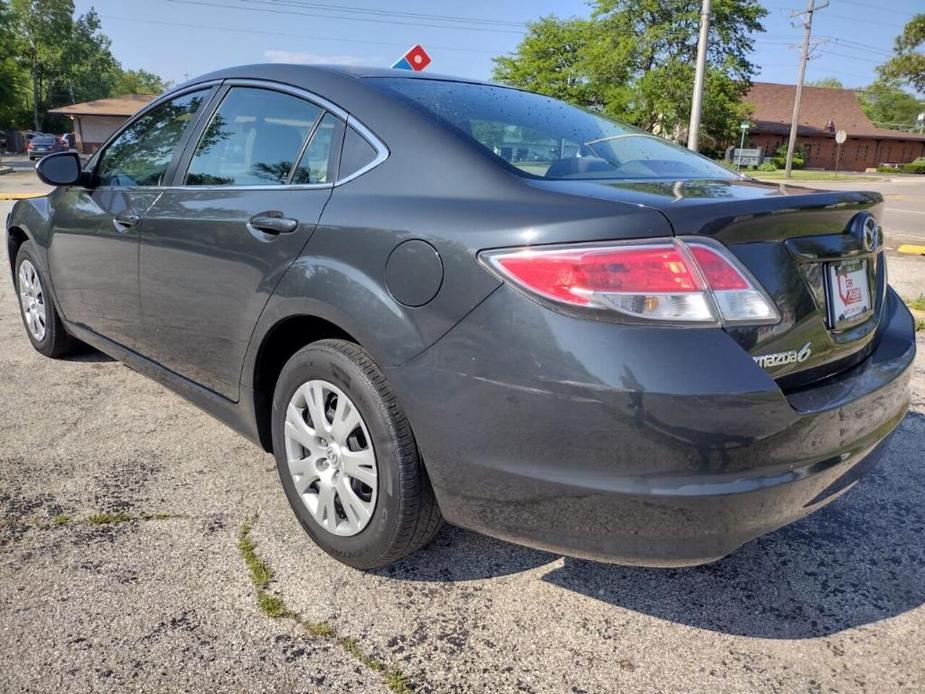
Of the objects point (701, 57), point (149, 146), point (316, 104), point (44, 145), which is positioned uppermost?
point (701, 57)

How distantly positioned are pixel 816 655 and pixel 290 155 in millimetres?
2248

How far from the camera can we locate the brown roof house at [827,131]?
63.0m

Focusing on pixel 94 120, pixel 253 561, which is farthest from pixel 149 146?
pixel 94 120

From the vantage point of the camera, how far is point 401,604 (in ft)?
7.36

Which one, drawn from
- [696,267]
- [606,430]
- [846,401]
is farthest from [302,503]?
[846,401]

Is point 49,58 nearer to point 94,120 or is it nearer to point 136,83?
point 94,120

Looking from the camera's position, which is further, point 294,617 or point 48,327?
point 48,327

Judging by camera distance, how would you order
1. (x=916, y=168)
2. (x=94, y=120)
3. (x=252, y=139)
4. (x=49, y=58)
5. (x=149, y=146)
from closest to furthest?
1. (x=252, y=139)
2. (x=149, y=146)
3. (x=916, y=168)
4. (x=94, y=120)
5. (x=49, y=58)

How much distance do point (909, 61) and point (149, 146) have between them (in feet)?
268

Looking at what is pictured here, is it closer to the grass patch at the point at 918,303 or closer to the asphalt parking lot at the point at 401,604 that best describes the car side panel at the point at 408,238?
the asphalt parking lot at the point at 401,604

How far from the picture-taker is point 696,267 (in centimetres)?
174

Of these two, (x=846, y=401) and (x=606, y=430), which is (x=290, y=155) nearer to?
(x=606, y=430)

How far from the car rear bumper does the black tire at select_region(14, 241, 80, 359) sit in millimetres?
3132

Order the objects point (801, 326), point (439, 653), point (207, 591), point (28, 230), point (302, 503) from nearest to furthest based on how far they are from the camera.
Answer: point (801, 326)
point (439, 653)
point (207, 591)
point (302, 503)
point (28, 230)
